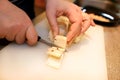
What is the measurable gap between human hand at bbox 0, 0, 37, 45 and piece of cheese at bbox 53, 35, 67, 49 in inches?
2.5

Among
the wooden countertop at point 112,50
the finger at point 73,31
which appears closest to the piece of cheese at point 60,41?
the finger at point 73,31

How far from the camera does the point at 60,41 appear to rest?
0.58 metres

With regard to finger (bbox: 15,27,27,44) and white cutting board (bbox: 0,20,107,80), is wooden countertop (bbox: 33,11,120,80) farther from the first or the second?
finger (bbox: 15,27,27,44)

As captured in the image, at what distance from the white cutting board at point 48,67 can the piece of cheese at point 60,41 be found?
0.04 m

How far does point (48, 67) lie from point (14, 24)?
6.1 inches

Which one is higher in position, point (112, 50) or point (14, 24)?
point (14, 24)

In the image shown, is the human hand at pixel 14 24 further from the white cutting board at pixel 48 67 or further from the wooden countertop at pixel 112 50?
the wooden countertop at pixel 112 50

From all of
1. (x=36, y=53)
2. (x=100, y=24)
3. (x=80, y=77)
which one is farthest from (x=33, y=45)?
(x=100, y=24)

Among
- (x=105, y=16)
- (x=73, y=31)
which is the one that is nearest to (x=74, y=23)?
(x=73, y=31)

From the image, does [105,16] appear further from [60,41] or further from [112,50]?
[60,41]

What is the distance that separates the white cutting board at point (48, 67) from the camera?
54 cm

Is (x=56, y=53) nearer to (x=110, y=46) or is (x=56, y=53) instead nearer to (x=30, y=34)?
(x=30, y=34)

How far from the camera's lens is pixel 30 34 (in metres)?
0.57

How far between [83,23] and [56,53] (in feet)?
0.66
